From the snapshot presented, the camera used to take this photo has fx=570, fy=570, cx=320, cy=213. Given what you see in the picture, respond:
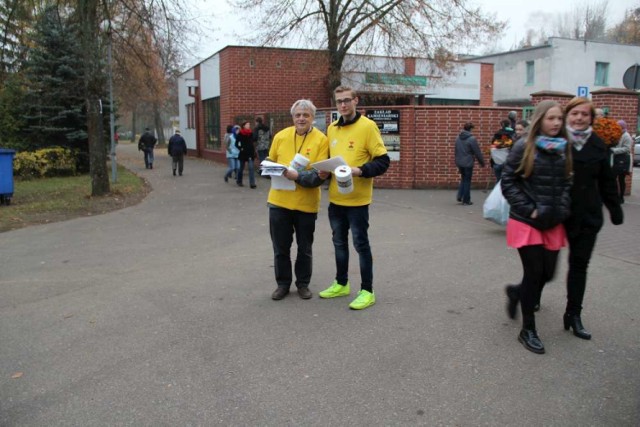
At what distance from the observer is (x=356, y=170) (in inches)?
178

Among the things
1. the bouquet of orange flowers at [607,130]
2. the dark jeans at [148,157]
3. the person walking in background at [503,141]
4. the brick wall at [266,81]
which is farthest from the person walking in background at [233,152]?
the bouquet of orange flowers at [607,130]

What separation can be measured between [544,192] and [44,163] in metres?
17.0

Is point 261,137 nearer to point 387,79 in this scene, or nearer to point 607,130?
point 387,79

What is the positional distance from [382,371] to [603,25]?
74.6 metres

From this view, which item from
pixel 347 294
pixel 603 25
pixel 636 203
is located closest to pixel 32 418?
pixel 347 294

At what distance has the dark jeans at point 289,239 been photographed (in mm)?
5098

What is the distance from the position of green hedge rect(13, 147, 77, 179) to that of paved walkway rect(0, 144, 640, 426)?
1092 cm

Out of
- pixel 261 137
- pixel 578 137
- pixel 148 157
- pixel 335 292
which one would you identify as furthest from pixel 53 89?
pixel 578 137

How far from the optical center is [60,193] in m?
13.7

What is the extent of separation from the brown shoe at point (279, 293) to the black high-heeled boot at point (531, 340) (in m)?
2.12

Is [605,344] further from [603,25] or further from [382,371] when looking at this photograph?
[603,25]

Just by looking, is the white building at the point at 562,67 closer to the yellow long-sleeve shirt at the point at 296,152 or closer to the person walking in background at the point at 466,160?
the person walking in background at the point at 466,160

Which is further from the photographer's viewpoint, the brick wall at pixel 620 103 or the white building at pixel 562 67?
the white building at pixel 562 67

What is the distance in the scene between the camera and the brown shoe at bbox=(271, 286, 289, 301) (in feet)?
17.1
